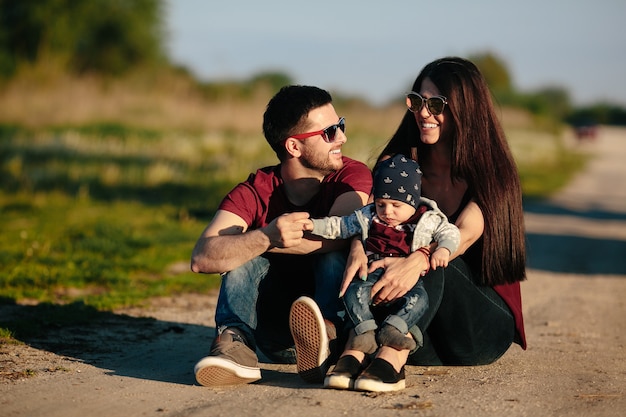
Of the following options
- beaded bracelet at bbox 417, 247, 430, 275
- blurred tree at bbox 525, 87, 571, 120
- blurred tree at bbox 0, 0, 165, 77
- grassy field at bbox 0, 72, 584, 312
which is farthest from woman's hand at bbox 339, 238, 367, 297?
blurred tree at bbox 525, 87, 571, 120

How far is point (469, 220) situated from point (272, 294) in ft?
3.54

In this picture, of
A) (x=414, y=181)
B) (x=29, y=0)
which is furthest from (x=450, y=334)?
(x=29, y=0)

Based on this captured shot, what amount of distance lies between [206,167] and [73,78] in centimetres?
1547

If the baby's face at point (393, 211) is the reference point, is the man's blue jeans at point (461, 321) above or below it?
below

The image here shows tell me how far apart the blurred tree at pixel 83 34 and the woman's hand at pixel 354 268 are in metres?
32.3

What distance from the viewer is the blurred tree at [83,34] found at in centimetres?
3581

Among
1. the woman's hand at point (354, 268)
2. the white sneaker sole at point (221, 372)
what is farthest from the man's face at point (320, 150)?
the white sneaker sole at point (221, 372)

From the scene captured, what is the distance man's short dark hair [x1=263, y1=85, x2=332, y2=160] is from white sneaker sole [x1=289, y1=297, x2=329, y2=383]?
1073 mm

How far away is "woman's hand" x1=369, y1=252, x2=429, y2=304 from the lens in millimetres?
→ 4004

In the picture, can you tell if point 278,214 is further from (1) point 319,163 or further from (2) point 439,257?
(2) point 439,257

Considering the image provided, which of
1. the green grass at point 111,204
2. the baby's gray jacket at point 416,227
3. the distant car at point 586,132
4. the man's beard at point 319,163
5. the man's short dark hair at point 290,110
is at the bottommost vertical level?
the distant car at point 586,132

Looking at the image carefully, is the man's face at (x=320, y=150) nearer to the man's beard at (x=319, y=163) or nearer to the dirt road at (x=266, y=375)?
the man's beard at (x=319, y=163)

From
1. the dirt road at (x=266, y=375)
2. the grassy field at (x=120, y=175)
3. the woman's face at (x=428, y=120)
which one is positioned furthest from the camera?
the grassy field at (x=120, y=175)

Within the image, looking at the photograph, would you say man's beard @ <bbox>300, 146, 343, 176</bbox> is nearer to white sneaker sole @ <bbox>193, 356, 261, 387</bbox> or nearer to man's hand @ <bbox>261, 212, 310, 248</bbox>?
man's hand @ <bbox>261, 212, 310, 248</bbox>
